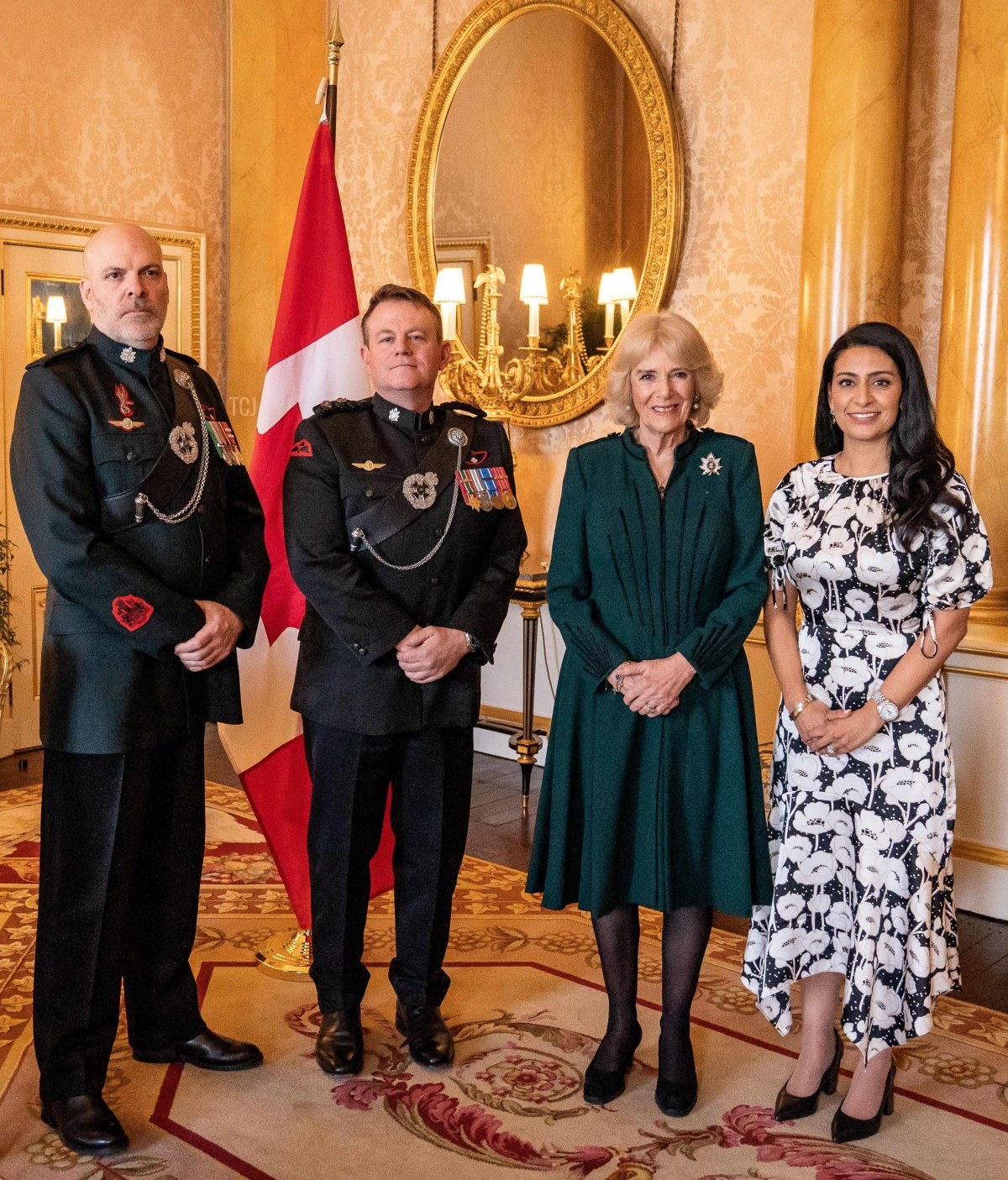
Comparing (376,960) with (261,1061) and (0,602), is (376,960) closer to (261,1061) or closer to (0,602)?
(261,1061)

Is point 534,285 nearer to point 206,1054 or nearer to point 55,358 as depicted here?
point 55,358

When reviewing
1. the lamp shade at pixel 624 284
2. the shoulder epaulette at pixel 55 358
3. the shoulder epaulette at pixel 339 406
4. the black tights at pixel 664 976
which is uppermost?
the lamp shade at pixel 624 284

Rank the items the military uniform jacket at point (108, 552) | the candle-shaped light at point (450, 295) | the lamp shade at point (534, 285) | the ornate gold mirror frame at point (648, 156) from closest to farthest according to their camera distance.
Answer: the military uniform jacket at point (108, 552) → the ornate gold mirror frame at point (648, 156) → the lamp shade at point (534, 285) → the candle-shaped light at point (450, 295)

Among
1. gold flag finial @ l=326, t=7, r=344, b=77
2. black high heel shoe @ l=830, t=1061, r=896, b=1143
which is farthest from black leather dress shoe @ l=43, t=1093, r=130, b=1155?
gold flag finial @ l=326, t=7, r=344, b=77

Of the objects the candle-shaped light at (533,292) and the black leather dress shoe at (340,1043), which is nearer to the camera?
the black leather dress shoe at (340,1043)

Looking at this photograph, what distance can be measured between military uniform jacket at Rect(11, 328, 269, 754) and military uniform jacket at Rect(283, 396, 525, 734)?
20 centimetres

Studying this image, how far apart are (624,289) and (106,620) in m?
2.91

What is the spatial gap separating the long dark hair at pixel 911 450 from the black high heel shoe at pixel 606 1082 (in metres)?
1.19

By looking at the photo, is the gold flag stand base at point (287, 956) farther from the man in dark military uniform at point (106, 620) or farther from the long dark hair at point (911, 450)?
the long dark hair at point (911, 450)

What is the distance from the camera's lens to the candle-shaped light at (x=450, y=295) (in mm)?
5059

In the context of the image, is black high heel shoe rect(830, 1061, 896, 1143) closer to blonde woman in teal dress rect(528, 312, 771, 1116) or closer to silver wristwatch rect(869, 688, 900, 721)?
blonde woman in teal dress rect(528, 312, 771, 1116)

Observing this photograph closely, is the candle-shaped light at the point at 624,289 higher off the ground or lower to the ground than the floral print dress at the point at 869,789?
higher

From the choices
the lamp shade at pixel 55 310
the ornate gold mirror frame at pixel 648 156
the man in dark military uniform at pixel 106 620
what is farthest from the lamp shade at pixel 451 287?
the man in dark military uniform at pixel 106 620

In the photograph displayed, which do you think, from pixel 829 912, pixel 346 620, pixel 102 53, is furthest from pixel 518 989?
pixel 102 53
